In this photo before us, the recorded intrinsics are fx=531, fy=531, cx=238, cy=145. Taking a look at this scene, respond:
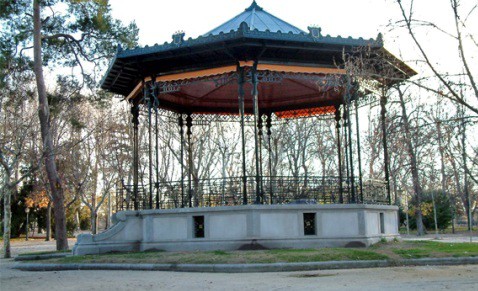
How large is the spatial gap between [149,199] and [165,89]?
387 cm

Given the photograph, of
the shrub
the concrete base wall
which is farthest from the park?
the shrub

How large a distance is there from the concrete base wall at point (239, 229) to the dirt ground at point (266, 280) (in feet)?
11.8

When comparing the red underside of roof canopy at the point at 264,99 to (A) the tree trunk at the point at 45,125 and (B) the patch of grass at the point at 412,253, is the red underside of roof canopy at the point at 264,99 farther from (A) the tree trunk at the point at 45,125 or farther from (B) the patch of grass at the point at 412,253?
(B) the patch of grass at the point at 412,253

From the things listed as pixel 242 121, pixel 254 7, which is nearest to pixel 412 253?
pixel 242 121

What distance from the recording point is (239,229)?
1614cm

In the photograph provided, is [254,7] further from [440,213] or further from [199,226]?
[440,213]

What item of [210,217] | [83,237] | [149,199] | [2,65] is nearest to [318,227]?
[210,217]

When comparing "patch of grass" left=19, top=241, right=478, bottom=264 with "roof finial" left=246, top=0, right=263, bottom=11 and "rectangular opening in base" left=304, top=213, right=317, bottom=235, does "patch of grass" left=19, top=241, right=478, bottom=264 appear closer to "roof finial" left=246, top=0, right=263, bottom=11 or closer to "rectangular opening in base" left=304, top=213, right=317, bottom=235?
"rectangular opening in base" left=304, top=213, right=317, bottom=235

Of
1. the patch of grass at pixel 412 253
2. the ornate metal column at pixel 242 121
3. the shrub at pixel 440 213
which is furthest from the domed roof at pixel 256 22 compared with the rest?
the shrub at pixel 440 213

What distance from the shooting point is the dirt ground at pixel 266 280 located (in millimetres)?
9977

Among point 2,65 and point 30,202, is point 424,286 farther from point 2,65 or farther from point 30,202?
point 30,202

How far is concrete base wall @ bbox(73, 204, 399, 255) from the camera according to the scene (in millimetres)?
16094

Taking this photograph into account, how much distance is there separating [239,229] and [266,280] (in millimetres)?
5108

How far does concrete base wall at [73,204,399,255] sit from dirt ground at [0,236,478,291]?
11.8 ft
